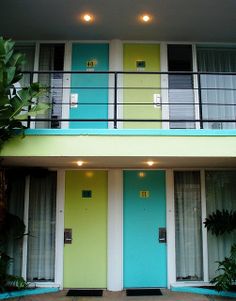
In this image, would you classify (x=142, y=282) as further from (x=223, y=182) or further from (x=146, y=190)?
(x=223, y=182)

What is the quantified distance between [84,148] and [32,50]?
3.94m

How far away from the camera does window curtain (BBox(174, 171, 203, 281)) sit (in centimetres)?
762

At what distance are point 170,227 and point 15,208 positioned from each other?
3450mm

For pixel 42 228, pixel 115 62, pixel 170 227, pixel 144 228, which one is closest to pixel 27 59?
pixel 115 62

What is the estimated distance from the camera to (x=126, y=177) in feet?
25.7

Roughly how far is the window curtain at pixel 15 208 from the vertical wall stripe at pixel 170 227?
3199 mm

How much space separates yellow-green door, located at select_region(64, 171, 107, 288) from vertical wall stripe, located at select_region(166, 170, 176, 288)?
137 centimetres

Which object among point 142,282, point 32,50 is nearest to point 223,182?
point 142,282

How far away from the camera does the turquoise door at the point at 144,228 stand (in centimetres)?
751

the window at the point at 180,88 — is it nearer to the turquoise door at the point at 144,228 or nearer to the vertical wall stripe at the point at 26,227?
the turquoise door at the point at 144,228

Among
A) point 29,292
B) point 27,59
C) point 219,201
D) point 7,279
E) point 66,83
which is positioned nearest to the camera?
point 7,279

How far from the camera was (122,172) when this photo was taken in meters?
7.80

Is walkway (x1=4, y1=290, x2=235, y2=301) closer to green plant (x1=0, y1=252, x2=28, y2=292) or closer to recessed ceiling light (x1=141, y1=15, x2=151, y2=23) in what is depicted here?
green plant (x1=0, y1=252, x2=28, y2=292)

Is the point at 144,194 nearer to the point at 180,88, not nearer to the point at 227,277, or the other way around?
the point at 227,277
